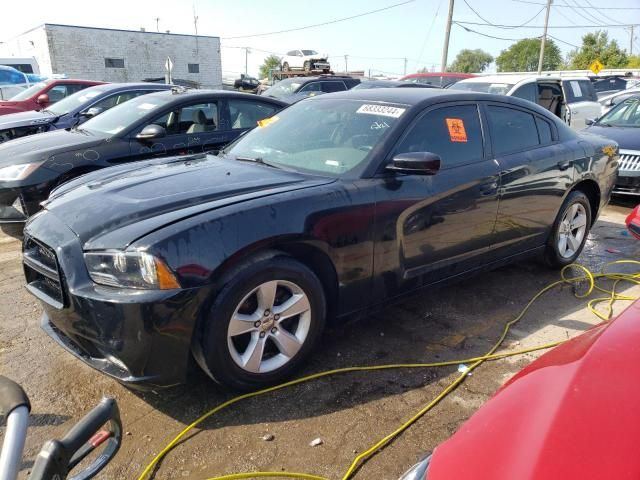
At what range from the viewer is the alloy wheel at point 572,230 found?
4.60 meters

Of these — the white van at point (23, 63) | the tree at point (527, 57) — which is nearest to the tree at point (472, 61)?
the tree at point (527, 57)

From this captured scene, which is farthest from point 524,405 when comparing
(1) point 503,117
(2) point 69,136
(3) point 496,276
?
(2) point 69,136

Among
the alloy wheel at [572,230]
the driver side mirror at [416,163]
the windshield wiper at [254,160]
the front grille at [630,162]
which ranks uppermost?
the driver side mirror at [416,163]

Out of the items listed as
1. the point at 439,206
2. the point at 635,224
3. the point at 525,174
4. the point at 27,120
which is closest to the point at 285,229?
the point at 439,206

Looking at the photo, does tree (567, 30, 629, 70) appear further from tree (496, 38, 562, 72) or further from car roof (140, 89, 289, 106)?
car roof (140, 89, 289, 106)

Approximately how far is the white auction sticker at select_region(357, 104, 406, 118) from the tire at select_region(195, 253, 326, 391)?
1.27 m

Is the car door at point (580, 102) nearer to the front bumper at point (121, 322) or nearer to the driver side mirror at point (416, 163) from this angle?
the driver side mirror at point (416, 163)

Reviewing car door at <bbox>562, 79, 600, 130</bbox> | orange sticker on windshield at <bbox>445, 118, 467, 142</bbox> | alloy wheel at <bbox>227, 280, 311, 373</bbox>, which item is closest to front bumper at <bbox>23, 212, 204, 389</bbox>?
alloy wheel at <bbox>227, 280, 311, 373</bbox>

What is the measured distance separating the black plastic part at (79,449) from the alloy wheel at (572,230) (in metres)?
4.24

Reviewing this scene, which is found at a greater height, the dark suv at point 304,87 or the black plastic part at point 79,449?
the dark suv at point 304,87

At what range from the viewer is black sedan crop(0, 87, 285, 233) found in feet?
15.7

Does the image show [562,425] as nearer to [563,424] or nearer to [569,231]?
[563,424]

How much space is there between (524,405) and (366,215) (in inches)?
67.6

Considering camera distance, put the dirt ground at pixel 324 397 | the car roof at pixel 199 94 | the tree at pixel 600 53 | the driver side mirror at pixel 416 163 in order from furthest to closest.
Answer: the tree at pixel 600 53
the car roof at pixel 199 94
the driver side mirror at pixel 416 163
the dirt ground at pixel 324 397
